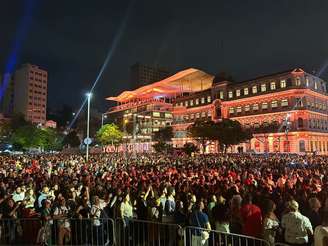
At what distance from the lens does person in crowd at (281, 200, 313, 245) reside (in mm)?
6648

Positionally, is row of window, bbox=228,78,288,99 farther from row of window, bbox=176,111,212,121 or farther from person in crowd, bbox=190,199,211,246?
person in crowd, bbox=190,199,211,246

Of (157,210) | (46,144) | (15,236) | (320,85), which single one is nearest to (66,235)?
(15,236)

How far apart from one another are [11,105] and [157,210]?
516 feet

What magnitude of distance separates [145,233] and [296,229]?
4030 millimetres

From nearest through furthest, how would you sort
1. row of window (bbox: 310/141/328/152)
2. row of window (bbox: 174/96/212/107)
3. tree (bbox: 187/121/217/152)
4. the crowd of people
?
the crowd of people, tree (bbox: 187/121/217/152), row of window (bbox: 310/141/328/152), row of window (bbox: 174/96/212/107)

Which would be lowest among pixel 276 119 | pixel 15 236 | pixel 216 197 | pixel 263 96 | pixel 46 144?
pixel 15 236

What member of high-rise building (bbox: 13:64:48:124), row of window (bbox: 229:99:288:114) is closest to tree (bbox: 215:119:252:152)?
row of window (bbox: 229:99:288:114)

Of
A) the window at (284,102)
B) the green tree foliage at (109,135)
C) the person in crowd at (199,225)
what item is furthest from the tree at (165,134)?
the person in crowd at (199,225)

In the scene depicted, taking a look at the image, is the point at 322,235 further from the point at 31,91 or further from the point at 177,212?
the point at 31,91

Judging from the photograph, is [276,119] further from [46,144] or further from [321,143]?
[46,144]

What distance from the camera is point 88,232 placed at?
30.5 ft

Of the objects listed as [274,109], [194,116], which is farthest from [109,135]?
[274,109]

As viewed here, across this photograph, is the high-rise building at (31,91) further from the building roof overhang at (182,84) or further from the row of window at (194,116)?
the row of window at (194,116)

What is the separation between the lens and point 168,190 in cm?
1166
